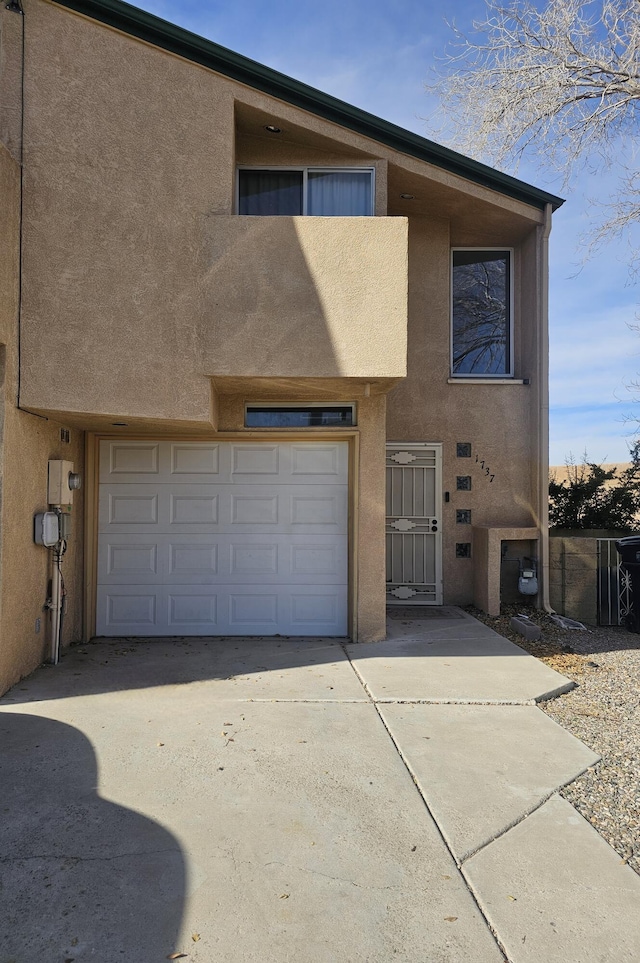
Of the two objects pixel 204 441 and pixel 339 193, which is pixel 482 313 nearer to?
pixel 339 193

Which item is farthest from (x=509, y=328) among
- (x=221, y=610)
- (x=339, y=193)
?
(x=221, y=610)

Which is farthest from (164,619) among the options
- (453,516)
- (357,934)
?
(357,934)

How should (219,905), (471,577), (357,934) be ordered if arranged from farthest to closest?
(471,577)
(219,905)
(357,934)

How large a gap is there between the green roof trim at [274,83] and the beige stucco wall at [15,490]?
1885 mm

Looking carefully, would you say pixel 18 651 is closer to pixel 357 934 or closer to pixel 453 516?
pixel 357 934

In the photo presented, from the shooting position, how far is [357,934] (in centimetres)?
256

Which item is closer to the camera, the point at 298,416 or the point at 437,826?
the point at 437,826

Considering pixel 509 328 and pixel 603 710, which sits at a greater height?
pixel 509 328

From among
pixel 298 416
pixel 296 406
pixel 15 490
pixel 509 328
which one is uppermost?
pixel 509 328

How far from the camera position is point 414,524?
373 inches

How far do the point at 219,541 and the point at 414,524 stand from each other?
3.27 meters

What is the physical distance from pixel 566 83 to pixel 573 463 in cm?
641

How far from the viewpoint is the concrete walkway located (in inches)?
101

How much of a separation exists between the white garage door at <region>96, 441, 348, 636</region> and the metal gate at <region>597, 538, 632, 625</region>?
13.0 feet
